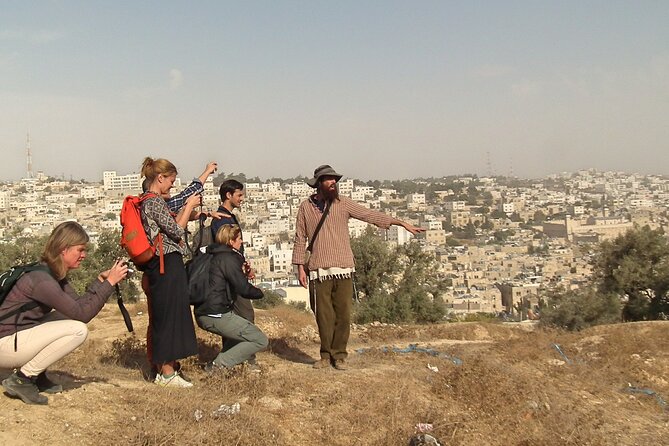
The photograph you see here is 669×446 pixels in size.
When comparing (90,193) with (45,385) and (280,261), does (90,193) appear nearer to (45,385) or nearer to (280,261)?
(280,261)

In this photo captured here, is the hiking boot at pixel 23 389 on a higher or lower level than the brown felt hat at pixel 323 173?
lower

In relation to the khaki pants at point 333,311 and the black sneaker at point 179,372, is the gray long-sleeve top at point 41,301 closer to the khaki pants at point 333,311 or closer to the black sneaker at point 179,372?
the black sneaker at point 179,372

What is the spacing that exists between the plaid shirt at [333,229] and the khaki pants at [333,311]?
0.19 meters

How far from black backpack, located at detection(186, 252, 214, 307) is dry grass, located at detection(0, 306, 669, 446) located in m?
0.67

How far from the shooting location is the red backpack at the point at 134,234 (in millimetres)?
5152

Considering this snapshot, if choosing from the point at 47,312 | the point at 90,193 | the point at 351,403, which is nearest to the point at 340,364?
the point at 351,403

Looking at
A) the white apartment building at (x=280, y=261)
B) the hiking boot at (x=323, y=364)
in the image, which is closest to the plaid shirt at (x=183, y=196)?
the hiking boot at (x=323, y=364)

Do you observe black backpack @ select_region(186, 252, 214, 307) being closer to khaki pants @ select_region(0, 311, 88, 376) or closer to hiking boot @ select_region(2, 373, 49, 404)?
khaki pants @ select_region(0, 311, 88, 376)

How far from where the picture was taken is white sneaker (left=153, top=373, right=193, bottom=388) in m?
5.42

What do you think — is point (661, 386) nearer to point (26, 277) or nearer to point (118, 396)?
point (118, 396)

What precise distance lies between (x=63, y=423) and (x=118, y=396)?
27.1 inches

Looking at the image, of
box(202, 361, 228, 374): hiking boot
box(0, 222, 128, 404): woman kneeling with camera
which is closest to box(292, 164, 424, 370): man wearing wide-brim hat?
box(202, 361, 228, 374): hiking boot

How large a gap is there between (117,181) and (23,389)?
165m

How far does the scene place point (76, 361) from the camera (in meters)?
Answer: 6.84
